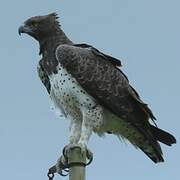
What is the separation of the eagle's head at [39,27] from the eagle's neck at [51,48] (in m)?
0.06

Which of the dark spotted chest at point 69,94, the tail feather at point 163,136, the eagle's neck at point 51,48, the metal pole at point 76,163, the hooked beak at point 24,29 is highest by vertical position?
the hooked beak at point 24,29

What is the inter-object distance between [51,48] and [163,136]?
2.00m

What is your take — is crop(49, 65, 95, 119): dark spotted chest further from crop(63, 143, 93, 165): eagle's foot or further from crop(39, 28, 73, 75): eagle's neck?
crop(63, 143, 93, 165): eagle's foot

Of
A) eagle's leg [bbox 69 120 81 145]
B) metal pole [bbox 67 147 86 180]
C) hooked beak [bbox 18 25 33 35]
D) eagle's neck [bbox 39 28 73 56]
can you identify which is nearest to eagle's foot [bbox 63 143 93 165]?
metal pole [bbox 67 147 86 180]

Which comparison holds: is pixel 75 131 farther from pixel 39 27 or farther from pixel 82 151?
pixel 82 151

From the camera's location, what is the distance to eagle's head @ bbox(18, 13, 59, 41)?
27.8 ft

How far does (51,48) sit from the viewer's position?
8.35 m

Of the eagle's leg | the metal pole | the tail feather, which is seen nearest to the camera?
the metal pole

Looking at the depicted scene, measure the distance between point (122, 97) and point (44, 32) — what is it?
58.8 inches

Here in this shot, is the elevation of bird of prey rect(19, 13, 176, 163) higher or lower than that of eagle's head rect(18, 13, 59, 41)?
lower

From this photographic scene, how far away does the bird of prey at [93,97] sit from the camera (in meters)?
7.84

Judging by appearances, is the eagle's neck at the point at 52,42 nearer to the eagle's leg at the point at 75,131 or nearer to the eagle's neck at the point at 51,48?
the eagle's neck at the point at 51,48

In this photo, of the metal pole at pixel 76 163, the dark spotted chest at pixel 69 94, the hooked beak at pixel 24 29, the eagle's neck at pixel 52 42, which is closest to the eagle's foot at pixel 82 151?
the metal pole at pixel 76 163

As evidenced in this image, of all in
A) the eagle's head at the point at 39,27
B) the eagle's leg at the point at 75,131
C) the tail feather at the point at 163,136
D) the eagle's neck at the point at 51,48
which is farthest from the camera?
the eagle's head at the point at 39,27
